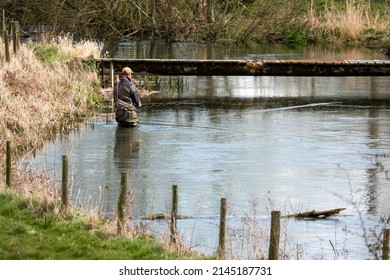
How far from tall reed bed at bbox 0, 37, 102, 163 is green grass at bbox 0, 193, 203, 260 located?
4.40 m

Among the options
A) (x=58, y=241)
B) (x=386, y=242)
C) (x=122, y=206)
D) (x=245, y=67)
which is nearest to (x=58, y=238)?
(x=58, y=241)

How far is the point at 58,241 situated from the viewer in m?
11.7

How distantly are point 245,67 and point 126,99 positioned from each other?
7864mm

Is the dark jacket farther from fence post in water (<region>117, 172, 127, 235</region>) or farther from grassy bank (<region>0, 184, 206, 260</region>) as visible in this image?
fence post in water (<region>117, 172, 127, 235</region>)

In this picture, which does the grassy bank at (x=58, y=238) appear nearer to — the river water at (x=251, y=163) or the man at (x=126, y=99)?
the river water at (x=251, y=163)

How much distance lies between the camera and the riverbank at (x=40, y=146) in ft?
37.7

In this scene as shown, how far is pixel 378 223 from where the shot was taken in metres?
14.1

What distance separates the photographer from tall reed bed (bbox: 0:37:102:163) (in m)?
20.8

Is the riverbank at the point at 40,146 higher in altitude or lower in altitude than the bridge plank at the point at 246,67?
lower

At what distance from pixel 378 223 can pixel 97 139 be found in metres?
8.53

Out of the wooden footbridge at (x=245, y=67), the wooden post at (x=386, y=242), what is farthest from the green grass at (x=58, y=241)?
the wooden footbridge at (x=245, y=67)

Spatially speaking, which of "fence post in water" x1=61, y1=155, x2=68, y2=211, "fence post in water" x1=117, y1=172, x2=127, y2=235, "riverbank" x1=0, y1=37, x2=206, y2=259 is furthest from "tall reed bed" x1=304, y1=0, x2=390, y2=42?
"fence post in water" x1=117, y1=172, x2=127, y2=235
